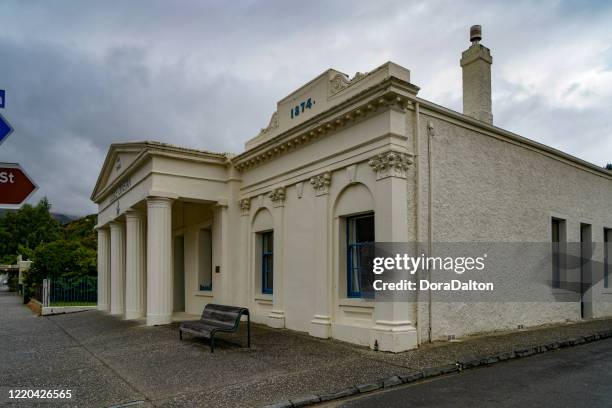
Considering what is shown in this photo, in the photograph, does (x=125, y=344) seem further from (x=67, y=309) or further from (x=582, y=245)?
(x=582, y=245)

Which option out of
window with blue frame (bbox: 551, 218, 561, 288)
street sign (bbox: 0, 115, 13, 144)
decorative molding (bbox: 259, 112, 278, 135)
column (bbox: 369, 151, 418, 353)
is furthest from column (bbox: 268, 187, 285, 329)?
street sign (bbox: 0, 115, 13, 144)

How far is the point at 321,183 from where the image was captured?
1142 cm

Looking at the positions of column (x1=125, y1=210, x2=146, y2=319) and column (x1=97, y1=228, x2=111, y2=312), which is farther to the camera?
column (x1=97, y1=228, x2=111, y2=312)

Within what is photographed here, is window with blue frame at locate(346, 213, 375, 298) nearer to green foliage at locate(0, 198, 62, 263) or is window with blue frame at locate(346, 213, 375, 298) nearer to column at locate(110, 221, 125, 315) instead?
column at locate(110, 221, 125, 315)

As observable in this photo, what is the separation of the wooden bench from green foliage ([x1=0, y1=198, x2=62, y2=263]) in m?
61.1

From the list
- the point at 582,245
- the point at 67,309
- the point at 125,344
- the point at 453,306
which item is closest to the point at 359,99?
the point at 453,306

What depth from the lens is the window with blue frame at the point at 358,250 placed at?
10562mm

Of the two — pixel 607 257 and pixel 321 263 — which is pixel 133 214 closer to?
pixel 321 263

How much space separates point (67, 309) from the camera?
806 inches

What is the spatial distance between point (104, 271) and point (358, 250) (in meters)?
14.9

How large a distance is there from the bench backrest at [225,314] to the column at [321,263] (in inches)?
80.4

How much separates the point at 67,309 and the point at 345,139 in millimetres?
15703

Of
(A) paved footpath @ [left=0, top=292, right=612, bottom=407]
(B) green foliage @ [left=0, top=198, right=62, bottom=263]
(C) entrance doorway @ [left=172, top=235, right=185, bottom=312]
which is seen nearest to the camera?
(A) paved footpath @ [left=0, top=292, right=612, bottom=407]

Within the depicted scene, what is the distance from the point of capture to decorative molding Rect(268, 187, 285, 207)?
12992 mm
